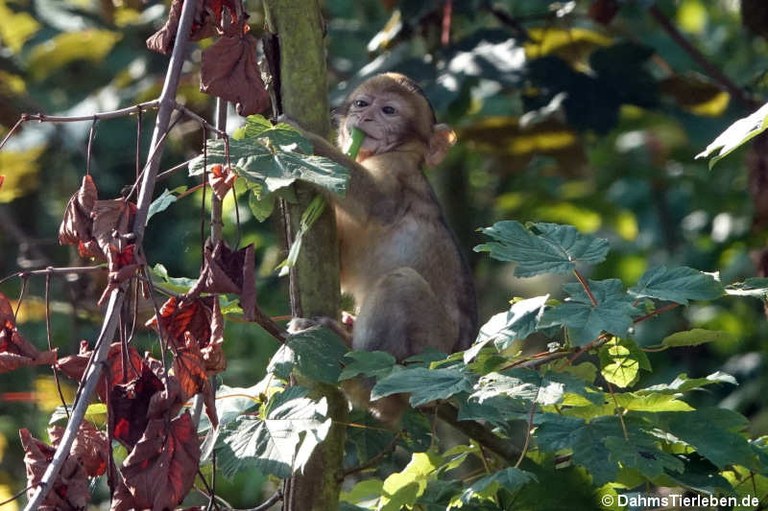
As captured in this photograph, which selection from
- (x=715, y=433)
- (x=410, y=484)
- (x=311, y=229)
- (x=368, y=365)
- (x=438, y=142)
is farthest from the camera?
(x=438, y=142)

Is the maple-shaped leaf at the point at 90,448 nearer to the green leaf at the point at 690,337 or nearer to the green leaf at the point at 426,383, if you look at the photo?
the green leaf at the point at 426,383

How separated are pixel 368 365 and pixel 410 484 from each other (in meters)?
0.48

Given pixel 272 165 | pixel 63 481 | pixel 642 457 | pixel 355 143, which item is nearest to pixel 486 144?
pixel 355 143

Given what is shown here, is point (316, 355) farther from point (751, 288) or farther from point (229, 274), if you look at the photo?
point (751, 288)

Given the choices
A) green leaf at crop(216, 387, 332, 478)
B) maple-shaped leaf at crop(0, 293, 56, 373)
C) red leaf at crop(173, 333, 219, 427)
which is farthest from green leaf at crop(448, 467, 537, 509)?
maple-shaped leaf at crop(0, 293, 56, 373)

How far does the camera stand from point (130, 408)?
2.92m

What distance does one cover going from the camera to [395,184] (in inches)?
237

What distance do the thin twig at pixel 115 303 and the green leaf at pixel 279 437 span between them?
80cm

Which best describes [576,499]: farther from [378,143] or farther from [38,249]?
[38,249]

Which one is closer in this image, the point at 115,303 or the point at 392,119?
the point at 115,303

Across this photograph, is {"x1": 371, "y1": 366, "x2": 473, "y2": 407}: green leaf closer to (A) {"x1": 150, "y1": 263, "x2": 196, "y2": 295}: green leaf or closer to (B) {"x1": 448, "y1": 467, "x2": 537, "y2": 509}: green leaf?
(B) {"x1": 448, "y1": 467, "x2": 537, "y2": 509}: green leaf

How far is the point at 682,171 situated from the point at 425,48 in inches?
153

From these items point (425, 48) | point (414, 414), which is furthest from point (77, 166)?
point (414, 414)

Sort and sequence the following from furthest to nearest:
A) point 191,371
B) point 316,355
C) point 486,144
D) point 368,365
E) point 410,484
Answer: point 486,144
point 410,484
point 316,355
point 368,365
point 191,371
